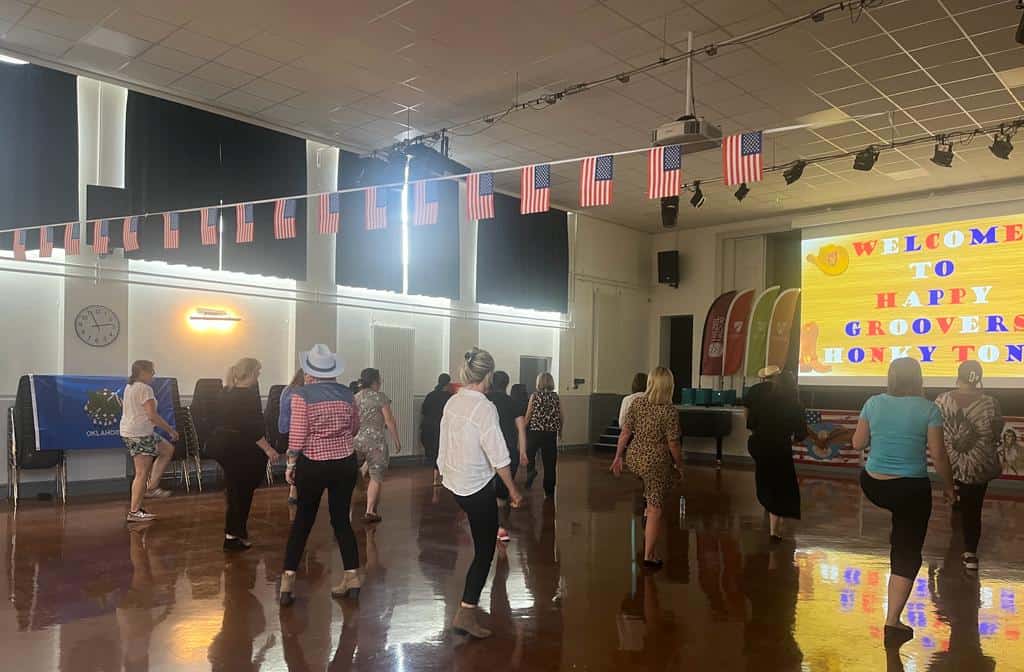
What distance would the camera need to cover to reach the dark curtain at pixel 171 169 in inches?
343

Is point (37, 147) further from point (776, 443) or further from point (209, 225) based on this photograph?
point (776, 443)

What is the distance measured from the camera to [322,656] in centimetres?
347

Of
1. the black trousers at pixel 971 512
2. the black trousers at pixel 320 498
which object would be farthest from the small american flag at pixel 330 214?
the black trousers at pixel 971 512

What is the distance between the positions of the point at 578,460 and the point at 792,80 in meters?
7.28

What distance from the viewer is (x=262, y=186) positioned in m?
9.83

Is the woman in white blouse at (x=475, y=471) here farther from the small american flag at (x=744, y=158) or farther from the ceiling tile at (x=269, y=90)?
the ceiling tile at (x=269, y=90)

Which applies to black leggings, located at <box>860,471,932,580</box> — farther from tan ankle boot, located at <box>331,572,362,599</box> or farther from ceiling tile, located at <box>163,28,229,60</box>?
ceiling tile, located at <box>163,28,229,60</box>

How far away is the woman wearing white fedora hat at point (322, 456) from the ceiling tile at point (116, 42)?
4955mm

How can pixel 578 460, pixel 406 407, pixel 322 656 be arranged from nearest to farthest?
pixel 322 656
pixel 406 407
pixel 578 460

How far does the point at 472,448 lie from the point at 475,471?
11 cm

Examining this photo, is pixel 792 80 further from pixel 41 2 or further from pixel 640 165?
pixel 41 2

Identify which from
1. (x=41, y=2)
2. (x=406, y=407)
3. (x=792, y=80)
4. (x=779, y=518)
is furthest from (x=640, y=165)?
(x=41, y=2)

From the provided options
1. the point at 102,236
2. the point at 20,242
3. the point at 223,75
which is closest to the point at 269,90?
the point at 223,75

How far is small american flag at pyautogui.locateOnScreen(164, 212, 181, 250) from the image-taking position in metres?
8.10
